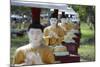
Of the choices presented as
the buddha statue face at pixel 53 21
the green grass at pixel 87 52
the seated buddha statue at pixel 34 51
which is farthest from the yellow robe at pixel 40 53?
the green grass at pixel 87 52

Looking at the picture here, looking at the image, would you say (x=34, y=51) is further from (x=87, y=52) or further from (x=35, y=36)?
(x=87, y=52)

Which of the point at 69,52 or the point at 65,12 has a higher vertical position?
the point at 65,12

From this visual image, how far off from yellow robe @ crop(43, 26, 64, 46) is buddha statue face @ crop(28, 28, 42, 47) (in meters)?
0.07

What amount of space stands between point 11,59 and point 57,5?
33.9 inches

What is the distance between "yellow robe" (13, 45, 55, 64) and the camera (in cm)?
241

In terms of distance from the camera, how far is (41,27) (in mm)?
2516

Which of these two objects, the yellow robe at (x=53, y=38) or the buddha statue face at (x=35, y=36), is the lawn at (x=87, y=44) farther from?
the buddha statue face at (x=35, y=36)

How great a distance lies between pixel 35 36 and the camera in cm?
250

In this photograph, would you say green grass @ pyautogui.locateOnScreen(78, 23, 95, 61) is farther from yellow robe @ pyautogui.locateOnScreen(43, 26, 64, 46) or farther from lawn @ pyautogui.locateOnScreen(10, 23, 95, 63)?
yellow robe @ pyautogui.locateOnScreen(43, 26, 64, 46)

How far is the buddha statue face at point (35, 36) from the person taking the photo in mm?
2473

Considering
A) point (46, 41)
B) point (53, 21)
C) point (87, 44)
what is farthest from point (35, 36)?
point (87, 44)
